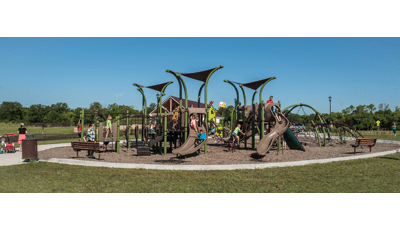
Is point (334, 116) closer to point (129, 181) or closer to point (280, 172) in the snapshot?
point (280, 172)

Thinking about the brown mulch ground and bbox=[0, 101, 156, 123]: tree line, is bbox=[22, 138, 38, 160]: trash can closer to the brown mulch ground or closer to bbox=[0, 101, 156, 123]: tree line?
the brown mulch ground

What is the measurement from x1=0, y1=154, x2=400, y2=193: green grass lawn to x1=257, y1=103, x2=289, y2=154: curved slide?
6.83 ft

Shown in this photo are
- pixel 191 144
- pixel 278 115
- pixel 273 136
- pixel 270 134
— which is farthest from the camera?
pixel 278 115

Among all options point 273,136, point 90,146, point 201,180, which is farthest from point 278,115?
point 90,146

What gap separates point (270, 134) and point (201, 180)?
5.86 meters

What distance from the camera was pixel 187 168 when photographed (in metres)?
8.65

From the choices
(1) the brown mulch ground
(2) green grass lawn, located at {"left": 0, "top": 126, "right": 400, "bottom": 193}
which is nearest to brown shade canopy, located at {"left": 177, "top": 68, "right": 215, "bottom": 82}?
(1) the brown mulch ground

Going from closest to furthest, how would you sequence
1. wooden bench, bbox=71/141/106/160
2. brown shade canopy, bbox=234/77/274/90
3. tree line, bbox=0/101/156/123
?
wooden bench, bbox=71/141/106/160 < brown shade canopy, bbox=234/77/274/90 < tree line, bbox=0/101/156/123

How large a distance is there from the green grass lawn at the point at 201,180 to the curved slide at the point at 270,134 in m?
2.08

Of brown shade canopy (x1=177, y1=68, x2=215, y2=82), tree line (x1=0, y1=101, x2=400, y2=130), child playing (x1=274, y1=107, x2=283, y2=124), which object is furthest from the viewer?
tree line (x1=0, y1=101, x2=400, y2=130)

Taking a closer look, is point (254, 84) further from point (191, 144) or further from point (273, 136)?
point (191, 144)

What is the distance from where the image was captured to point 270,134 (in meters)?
11.8

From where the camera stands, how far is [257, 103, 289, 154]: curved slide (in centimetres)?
1078

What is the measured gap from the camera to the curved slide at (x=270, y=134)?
1078 cm
